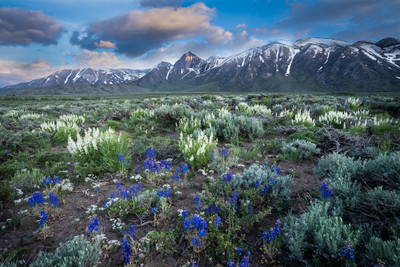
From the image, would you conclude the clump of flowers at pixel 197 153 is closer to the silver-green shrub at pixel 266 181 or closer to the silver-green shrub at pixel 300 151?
the silver-green shrub at pixel 266 181

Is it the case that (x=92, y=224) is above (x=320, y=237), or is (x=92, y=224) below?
below

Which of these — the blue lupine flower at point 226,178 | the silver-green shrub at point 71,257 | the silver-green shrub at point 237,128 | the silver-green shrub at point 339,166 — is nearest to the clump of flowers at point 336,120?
the silver-green shrub at point 237,128

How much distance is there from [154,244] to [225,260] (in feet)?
3.33

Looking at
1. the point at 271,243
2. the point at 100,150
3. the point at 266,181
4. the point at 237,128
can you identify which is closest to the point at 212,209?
the point at 271,243

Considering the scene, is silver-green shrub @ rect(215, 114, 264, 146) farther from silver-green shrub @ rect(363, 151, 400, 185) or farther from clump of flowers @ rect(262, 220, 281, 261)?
clump of flowers @ rect(262, 220, 281, 261)

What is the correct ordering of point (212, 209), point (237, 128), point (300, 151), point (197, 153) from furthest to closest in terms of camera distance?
point (237, 128), point (300, 151), point (197, 153), point (212, 209)

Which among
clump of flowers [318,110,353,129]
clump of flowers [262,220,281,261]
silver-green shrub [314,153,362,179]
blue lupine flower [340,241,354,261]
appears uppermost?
clump of flowers [318,110,353,129]

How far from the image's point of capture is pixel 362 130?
261 inches

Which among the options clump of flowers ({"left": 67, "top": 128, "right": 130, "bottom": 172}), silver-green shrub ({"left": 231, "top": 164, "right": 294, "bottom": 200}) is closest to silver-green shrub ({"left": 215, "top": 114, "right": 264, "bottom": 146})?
silver-green shrub ({"left": 231, "top": 164, "right": 294, "bottom": 200})

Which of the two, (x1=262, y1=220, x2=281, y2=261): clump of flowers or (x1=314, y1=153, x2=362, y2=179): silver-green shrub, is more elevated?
(x1=314, y1=153, x2=362, y2=179): silver-green shrub

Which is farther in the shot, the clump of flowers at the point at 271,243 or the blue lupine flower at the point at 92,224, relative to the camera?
the blue lupine flower at the point at 92,224

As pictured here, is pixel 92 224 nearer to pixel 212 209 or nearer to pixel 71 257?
pixel 71 257

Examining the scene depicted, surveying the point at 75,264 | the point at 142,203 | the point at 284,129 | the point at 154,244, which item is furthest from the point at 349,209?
the point at 284,129

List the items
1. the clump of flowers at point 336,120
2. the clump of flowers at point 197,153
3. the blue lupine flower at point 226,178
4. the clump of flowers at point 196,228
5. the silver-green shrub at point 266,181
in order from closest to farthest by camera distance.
Result: the clump of flowers at point 196,228
the silver-green shrub at point 266,181
the blue lupine flower at point 226,178
the clump of flowers at point 197,153
the clump of flowers at point 336,120
